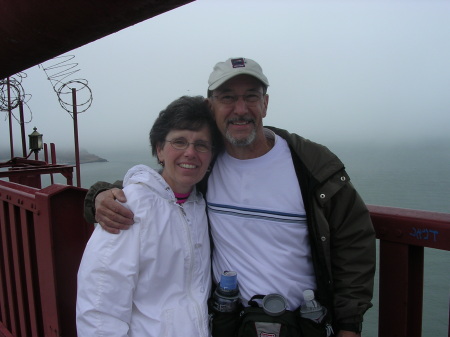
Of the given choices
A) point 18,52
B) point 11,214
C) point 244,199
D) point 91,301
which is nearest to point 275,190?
point 244,199

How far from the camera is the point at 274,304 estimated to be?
1701 millimetres

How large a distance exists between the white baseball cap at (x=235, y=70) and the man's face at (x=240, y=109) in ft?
0.14

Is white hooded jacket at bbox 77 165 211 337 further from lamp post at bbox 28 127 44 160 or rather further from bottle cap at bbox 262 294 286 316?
lamp post at bbox 28 127 44 160

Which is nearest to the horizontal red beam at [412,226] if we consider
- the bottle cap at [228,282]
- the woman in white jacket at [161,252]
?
the bottle cap at [228,282]

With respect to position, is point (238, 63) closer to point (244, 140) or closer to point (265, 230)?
point (244, 140)

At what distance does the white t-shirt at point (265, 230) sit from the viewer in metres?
1.80

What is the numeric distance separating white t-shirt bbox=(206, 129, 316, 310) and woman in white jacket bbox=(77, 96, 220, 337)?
0.12 metres

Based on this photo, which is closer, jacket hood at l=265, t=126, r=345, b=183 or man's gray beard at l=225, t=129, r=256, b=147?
jacket hood at l=265, t=126, r=345, b=183

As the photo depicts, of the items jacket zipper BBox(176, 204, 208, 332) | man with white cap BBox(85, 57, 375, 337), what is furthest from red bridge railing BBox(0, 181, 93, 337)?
jacket zipper BBox(176, 204, 208, 332)

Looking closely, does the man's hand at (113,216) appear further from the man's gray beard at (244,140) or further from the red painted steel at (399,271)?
the red painted steel at (399,271)

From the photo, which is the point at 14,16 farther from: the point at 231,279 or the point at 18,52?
the point at 231,279

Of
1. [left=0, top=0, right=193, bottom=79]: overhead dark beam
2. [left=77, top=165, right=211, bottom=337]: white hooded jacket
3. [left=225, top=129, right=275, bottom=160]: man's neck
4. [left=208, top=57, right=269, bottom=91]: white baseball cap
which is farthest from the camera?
[left=225, top=129, right=275, bottom=160]: man's neck

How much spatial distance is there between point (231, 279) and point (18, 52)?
4.23ft

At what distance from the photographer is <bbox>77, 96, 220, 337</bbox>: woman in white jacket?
1.50 m
